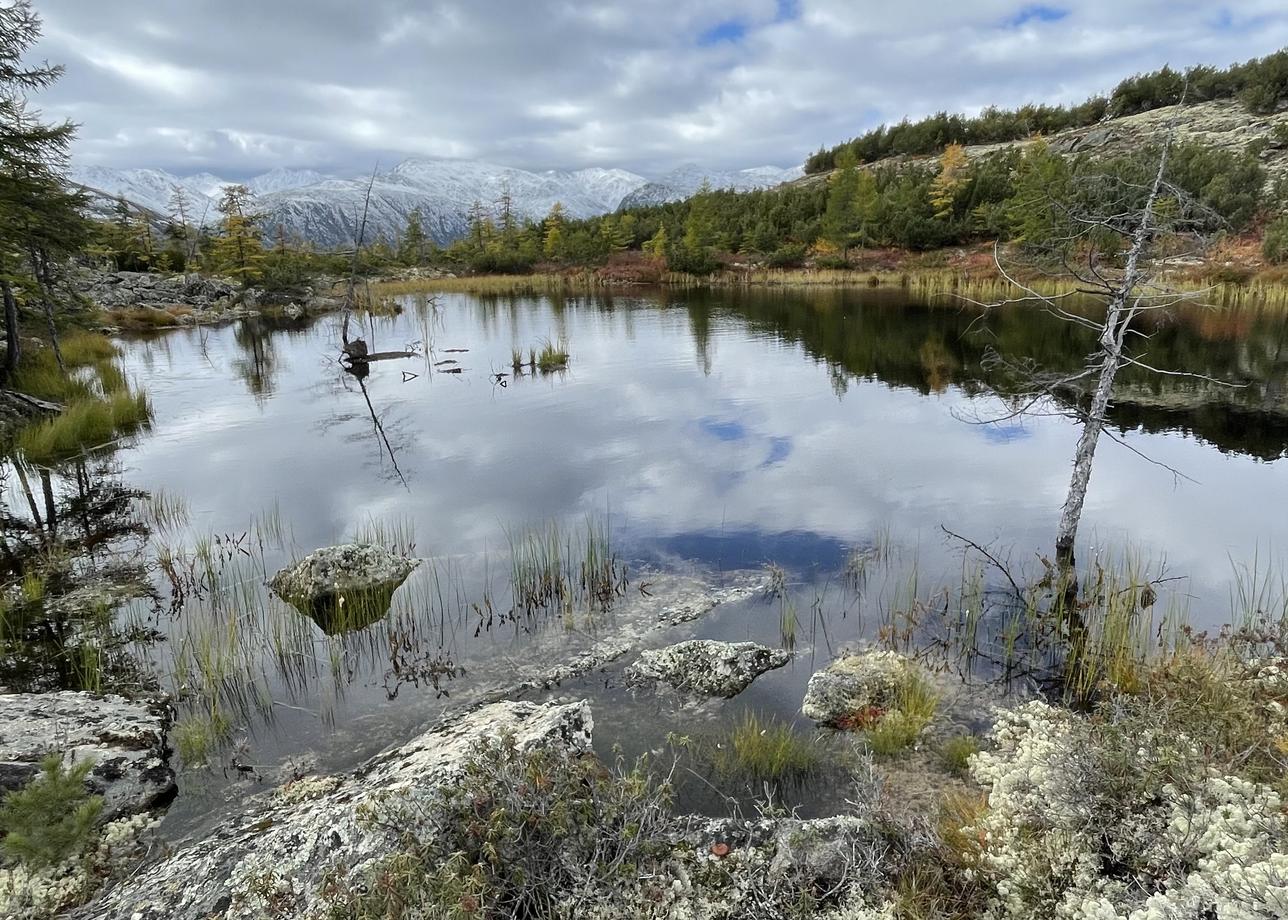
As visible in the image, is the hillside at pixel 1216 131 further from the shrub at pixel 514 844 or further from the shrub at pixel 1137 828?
the shrub at pixel 514 844

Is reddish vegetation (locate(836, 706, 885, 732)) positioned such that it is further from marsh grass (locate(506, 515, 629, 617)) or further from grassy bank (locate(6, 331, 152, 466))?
grassy bank (locate(6, 331, 152, 466))

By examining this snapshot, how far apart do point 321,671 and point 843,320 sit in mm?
29492

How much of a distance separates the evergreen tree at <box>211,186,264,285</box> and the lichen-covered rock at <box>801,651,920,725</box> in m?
60.6

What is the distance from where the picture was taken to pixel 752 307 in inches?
1537

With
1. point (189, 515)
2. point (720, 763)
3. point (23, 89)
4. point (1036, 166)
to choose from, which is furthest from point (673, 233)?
point (720, 763)

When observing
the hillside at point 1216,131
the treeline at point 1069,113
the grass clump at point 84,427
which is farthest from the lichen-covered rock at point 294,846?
the treeline at point 1069,113

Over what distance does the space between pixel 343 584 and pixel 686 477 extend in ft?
20.6

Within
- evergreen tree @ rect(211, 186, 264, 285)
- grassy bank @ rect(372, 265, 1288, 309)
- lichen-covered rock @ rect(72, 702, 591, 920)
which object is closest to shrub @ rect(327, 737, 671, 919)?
lichen-covered rock @ rect(72, 702, 591, 920)

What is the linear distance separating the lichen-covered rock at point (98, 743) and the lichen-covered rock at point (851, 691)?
499 centimetres

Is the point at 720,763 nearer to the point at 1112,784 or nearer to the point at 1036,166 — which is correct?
the point at 1112,784

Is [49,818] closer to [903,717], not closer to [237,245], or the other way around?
[903,717]

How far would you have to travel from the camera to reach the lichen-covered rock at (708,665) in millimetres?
6105

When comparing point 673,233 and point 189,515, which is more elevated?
point 673,233

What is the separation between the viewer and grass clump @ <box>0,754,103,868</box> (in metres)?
3.80
